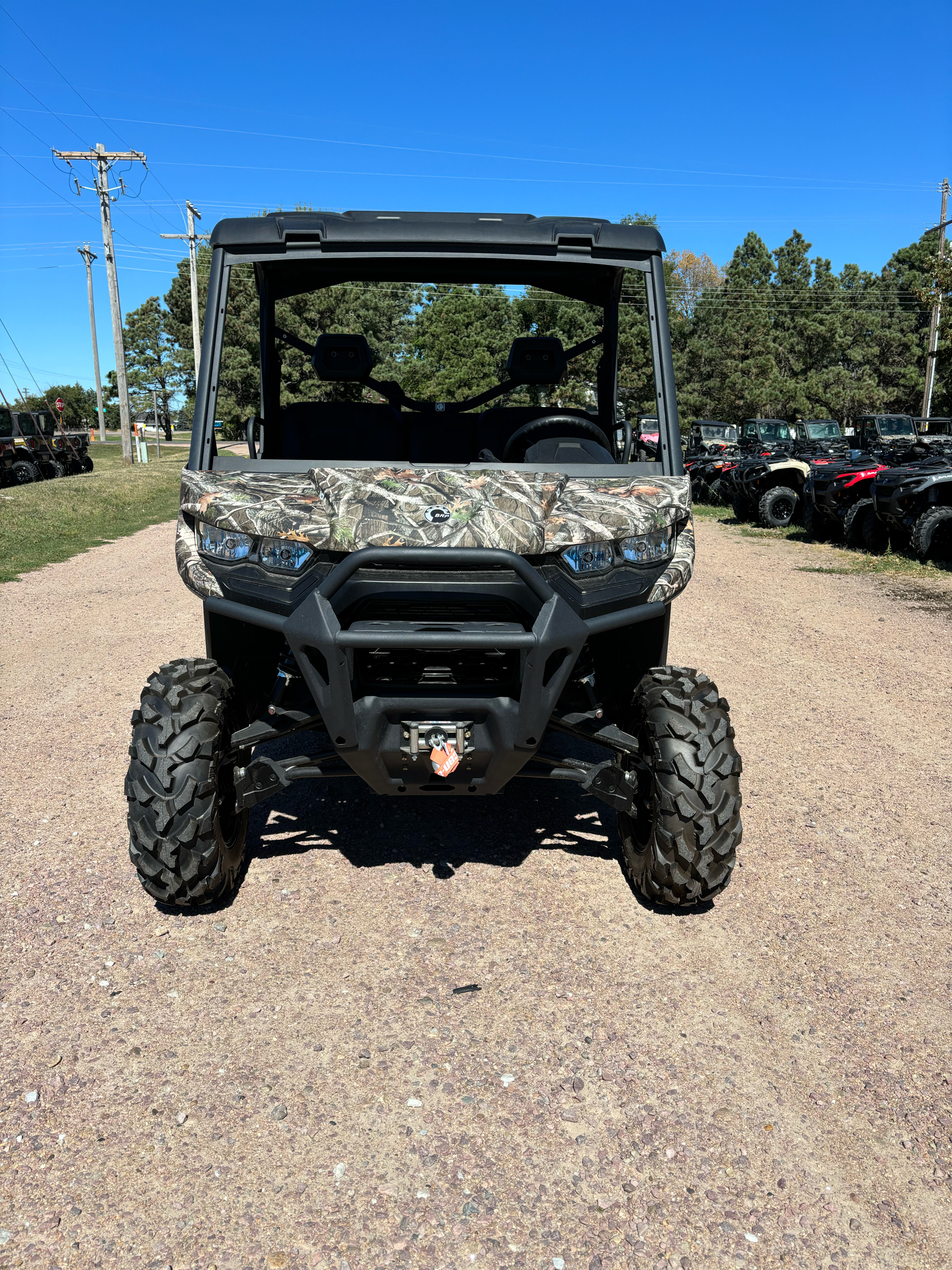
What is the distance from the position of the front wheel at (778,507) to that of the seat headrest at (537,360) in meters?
14.5

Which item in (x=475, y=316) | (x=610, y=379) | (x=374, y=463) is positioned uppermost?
(x=475, y=316)

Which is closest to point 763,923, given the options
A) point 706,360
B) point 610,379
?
point 610,379

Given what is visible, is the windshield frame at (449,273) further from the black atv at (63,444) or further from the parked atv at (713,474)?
the black atv at (63,444)

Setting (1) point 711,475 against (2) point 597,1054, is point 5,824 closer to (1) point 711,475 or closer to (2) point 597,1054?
(2) point 597,1054

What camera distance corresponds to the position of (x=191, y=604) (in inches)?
383

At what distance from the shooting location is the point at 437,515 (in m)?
2.98

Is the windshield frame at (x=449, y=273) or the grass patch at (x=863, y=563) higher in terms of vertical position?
the windshield frame at (x=449, y=273)

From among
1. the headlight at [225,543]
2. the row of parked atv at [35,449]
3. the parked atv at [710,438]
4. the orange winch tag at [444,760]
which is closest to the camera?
the orange winch tag at [444,760]

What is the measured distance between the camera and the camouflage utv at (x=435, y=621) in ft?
9.71

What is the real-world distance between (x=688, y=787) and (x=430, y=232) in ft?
6.94

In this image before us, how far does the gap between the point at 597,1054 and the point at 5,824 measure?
9.32ft

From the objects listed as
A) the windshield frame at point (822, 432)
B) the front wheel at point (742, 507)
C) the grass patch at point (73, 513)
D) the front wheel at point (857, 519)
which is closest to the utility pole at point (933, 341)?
the windshield frame at point (822, 432)

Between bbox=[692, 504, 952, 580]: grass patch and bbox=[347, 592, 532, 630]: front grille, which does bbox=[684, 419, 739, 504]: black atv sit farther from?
bbox=[347, 592, 532, 630]: front grille

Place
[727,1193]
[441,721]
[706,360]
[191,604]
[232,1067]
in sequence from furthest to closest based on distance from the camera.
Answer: [706,360] < [191,604] < [441,721] < [232,1067] < [727,1193]
